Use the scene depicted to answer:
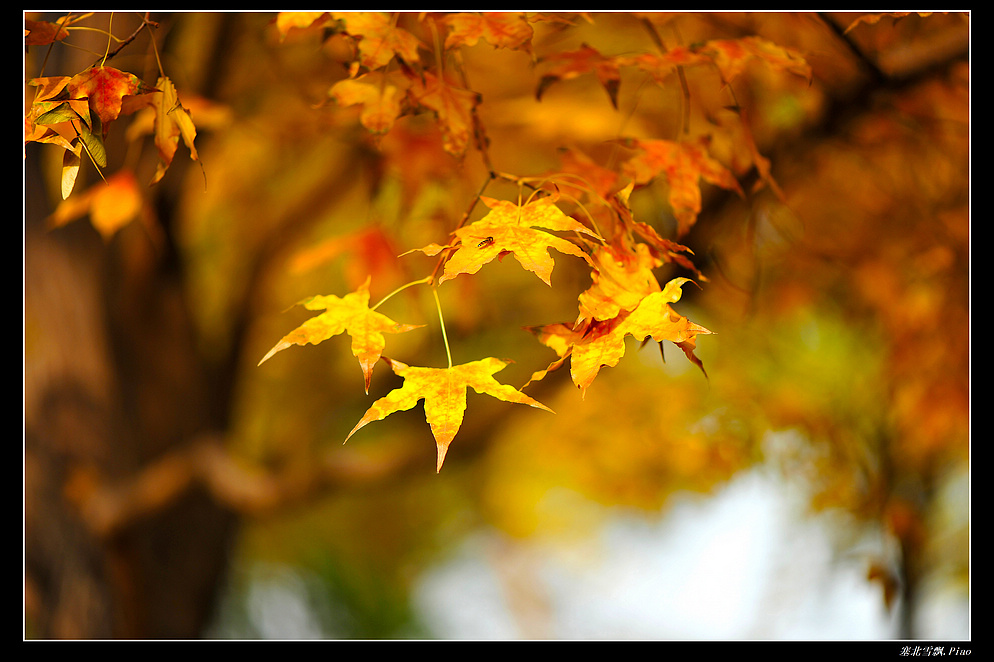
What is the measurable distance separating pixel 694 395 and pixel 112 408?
2148 millimetres

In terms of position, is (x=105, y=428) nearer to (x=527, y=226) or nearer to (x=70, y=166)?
(x=70, y=166)

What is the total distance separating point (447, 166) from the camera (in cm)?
128

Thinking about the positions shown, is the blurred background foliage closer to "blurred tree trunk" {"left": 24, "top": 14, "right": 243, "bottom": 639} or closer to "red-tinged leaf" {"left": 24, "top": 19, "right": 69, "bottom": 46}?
"blurred tree trunk" {"left": 24, "top": 14, "right": 243, "bottom": 639}

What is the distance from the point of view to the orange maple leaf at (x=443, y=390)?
0.67m

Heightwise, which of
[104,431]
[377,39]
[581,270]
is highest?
[377,39]

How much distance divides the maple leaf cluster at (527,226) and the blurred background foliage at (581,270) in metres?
0.15

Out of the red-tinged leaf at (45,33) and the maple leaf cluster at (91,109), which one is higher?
the red-tinged leaf at (45,33)

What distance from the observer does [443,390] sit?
69 cm

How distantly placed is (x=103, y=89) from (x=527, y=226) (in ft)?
1.51

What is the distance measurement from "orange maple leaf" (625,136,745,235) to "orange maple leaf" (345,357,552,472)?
0.35m

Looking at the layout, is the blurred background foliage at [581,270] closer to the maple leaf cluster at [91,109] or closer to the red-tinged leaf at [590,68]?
the red-tinged leaf at [590,68]

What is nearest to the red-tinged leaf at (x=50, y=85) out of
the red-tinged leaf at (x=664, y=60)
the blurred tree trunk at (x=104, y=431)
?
the red-tinged leaf at (x=664, y=60)

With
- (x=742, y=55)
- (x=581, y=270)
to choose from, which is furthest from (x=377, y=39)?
(x=581, y=270)

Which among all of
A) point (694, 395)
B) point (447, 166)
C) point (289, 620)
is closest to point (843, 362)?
point (694, 395)
